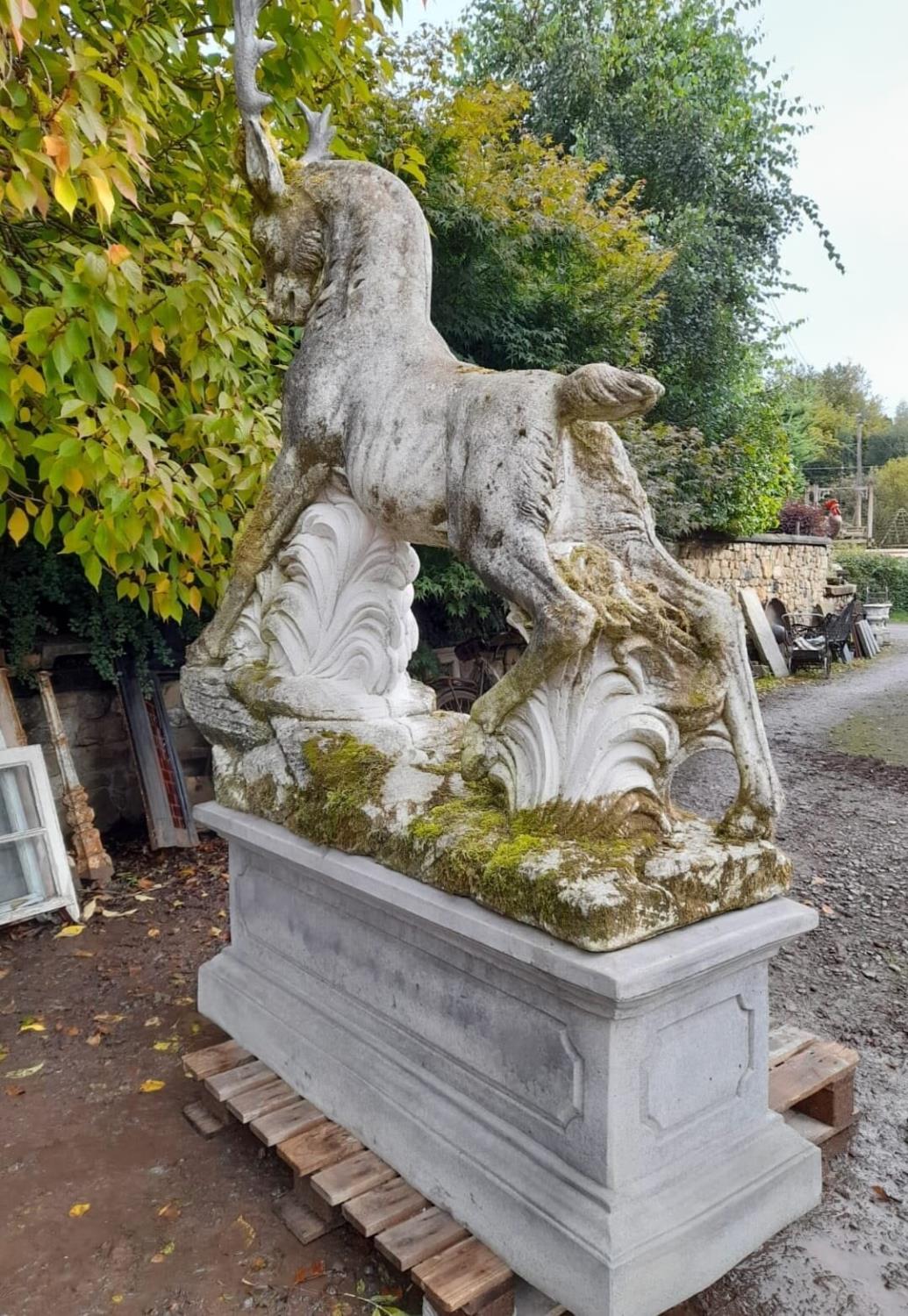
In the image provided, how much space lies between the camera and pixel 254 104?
8.12ft

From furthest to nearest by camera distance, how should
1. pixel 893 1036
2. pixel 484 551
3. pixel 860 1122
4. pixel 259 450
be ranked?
pixel 259 450, pixel 893 1036, pixel 860 1122, pixel 484 551

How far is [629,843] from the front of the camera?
1.71 metres

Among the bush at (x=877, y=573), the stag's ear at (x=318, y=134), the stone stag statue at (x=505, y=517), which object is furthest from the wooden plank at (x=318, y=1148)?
the bush at (x=877, y=573)

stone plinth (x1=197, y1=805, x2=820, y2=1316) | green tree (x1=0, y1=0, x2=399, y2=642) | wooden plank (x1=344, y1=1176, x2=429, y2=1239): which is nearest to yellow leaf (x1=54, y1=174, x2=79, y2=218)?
green tree (x1=0, y1=0, x2=399, y2=642)

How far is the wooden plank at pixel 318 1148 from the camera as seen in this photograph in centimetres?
201

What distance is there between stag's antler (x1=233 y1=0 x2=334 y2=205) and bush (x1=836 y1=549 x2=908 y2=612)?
18.7 m

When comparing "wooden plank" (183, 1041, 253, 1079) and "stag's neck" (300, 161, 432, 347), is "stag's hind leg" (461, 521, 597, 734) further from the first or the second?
"wooden plank" (183, 1041, 253, 1079)

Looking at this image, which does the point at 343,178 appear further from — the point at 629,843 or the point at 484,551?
the point at 629,843

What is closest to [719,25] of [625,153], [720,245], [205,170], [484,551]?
[625,153]

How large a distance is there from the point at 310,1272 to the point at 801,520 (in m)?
14.7

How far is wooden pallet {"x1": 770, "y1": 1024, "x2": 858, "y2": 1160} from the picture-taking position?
85.9 inches

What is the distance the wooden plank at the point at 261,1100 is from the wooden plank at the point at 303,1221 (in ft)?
0.72

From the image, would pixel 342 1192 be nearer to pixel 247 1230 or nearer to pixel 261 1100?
pixel 247 1230

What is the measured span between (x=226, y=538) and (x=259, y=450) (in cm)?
68
